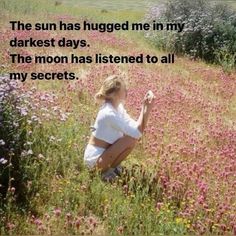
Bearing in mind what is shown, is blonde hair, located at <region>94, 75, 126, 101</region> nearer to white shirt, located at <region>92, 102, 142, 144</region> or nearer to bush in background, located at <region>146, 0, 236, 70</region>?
white shirt, located at <region>92, 102, 142, 144</region>

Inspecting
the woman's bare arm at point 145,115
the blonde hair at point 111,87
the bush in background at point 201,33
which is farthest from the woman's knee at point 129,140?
the bush in background at point 201,33

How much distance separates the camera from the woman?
18.3ft

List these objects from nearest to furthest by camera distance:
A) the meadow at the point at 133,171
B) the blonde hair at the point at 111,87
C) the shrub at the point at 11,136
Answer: the meadow at the point at 133,171, the shrub at the point at 11,136, the blonde hair at the point at 111,87

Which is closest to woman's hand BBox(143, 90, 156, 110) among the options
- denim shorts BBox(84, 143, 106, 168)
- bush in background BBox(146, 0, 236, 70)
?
denim shorts BBox(84, 143, 106, 168)

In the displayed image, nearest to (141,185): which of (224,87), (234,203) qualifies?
(234,203)

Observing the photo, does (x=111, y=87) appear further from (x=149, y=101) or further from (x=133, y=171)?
(x=133, y=171)

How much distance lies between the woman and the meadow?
0.18 m

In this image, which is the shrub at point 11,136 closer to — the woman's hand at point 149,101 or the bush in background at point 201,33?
the woman's hand at point 149,101

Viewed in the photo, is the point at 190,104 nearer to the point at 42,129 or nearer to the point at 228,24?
the point at 42,129

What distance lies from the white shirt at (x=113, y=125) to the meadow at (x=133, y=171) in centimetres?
40

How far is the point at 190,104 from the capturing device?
9031 millimetres

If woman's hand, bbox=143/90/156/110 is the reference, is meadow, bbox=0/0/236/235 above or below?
below

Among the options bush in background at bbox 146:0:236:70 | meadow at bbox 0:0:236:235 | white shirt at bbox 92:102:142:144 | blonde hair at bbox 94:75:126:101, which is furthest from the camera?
bush in background at bbox 146:0:236:70

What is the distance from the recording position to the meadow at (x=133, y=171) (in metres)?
4.59
